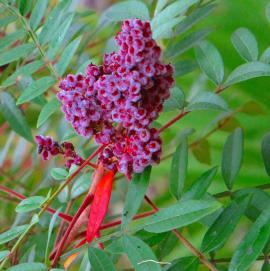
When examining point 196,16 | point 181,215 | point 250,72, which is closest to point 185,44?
point 196,16

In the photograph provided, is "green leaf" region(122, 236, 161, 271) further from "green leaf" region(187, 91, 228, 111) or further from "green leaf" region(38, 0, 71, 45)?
"green leaf" region(38, 0, 71, 45)

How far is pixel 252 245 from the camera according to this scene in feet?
1.56

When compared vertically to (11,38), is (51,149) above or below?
below

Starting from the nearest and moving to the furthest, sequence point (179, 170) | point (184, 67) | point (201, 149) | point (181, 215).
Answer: point (181, 215)
point (179, 170)
point (184, 67)
point (201, 149)

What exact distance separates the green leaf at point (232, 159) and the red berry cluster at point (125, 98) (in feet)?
0.43

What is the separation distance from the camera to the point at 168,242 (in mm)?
616

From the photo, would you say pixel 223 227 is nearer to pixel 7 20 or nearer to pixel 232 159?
pixel 232 159

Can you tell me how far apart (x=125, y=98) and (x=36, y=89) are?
0.15m

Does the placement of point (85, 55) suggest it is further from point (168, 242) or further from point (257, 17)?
point (257, 17)

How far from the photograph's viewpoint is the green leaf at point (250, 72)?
0.53 metres

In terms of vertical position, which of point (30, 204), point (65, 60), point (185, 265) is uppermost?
point (65, 60)

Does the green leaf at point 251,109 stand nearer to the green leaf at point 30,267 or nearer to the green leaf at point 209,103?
the green leaf at point 209,103

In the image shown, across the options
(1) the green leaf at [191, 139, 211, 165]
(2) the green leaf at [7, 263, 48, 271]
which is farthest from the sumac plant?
(1) the green leaf at [191, 139, 211, 165]

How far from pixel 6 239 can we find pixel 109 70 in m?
0.17
